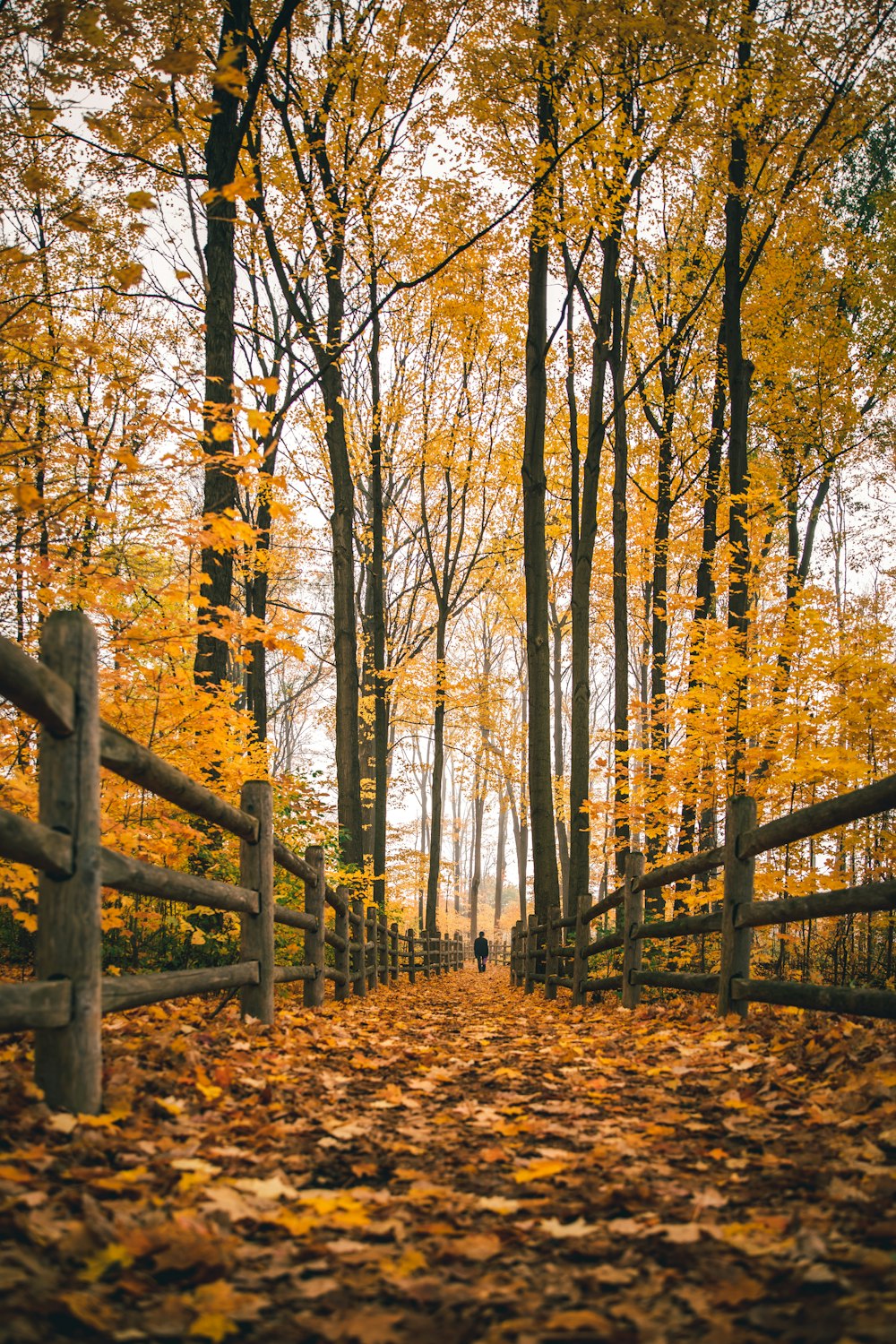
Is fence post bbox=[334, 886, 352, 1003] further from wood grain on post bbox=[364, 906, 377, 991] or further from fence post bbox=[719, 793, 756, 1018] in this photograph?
fence post bbox=[719, 793, 756, 1018]

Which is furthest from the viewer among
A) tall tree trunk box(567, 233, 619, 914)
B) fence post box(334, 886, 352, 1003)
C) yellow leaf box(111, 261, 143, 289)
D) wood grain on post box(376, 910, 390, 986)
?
wood grain on post box(376, 910, 390, 986)

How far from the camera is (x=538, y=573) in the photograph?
11688mm

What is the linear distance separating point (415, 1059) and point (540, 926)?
7473 mm

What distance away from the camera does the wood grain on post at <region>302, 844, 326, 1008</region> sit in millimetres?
6234

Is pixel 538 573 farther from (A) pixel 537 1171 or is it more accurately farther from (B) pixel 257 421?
(A) pixel 537 1171

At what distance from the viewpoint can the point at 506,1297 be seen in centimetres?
164

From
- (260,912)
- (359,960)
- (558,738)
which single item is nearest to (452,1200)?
(260,912)

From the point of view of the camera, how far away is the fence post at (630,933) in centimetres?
637

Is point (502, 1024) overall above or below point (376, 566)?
below

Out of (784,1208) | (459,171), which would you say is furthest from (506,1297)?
(459,171)

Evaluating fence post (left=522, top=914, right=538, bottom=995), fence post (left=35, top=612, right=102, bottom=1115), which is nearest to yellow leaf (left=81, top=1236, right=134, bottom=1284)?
fence post (left=35, top=612, right=102, bottom=1115)

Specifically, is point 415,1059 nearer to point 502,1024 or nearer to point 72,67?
point 502,1024

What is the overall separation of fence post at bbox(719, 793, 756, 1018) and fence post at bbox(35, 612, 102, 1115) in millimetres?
3325

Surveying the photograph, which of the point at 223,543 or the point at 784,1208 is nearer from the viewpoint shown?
the point at 784,1208
